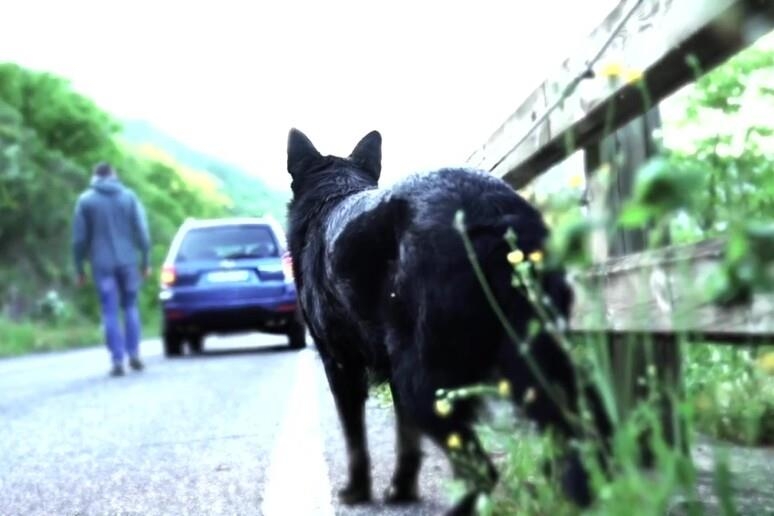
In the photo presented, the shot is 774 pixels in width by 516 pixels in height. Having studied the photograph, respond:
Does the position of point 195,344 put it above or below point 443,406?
above

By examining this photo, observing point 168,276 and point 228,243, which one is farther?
point 228,243

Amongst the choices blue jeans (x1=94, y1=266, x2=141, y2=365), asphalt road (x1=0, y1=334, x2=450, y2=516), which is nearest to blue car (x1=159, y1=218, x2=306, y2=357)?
blue jeans (x1=94, y1=266, x2=141, y2=365)

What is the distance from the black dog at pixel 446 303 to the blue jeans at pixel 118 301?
9751mm

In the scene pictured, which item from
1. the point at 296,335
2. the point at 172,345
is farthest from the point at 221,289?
the point at 296,335

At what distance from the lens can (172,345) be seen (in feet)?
56.6

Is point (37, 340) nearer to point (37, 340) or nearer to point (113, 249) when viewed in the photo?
point (37, 340)

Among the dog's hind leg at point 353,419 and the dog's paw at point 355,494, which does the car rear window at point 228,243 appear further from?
the dog's paw at point 355,494

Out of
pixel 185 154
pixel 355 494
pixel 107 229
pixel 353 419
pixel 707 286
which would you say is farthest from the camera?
pixel 185 154

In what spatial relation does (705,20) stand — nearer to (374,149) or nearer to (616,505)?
(616,505)

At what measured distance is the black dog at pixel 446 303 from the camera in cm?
236

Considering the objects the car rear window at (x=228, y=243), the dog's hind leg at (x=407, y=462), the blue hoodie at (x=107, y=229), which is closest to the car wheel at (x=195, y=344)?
the car rear window at (x=228, y=243)

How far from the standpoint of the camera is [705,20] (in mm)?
2363

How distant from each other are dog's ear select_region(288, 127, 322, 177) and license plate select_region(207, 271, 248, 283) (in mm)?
12573

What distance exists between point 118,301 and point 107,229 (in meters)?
0.85
